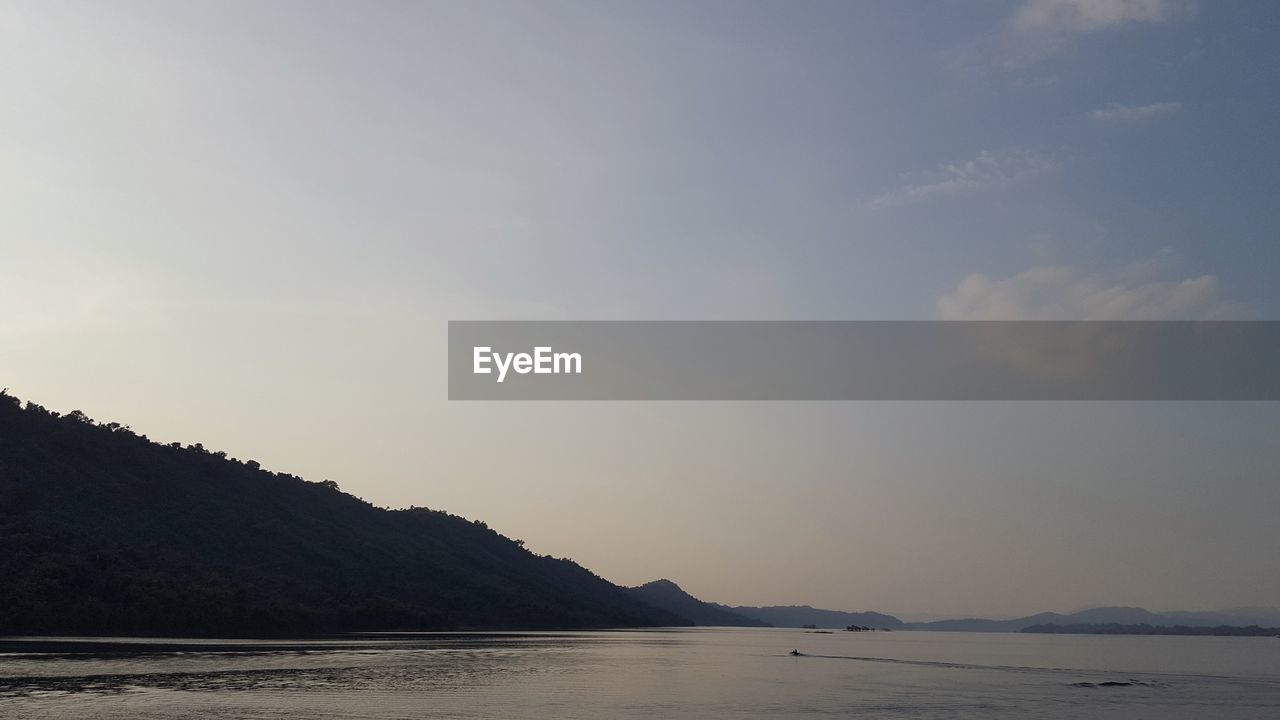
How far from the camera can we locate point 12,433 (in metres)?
154

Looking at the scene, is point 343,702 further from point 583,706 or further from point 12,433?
point 12,433

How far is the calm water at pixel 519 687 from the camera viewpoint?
51094 millimetres

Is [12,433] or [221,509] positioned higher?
[12,433]

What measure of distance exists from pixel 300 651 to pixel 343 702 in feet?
164

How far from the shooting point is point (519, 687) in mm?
67250

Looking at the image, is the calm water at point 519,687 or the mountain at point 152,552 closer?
the calm water at point 519,687

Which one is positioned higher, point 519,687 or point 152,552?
point 152,552

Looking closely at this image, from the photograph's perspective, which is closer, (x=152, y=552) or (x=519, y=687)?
(x=519, y=687)

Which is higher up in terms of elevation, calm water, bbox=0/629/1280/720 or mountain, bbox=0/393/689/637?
mountain, bbox=0/393/689/637

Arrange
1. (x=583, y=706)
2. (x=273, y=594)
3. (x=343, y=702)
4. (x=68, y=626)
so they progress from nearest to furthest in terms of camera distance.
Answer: (x=343, y=702) < (x=583, y=706) < (x=68, y=626) < (x=273, y=594)

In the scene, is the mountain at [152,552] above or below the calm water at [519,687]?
above

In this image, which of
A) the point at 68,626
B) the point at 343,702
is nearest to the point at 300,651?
the point at 68,626

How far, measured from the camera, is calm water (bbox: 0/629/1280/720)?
168ft

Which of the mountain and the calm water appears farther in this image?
the mountain
